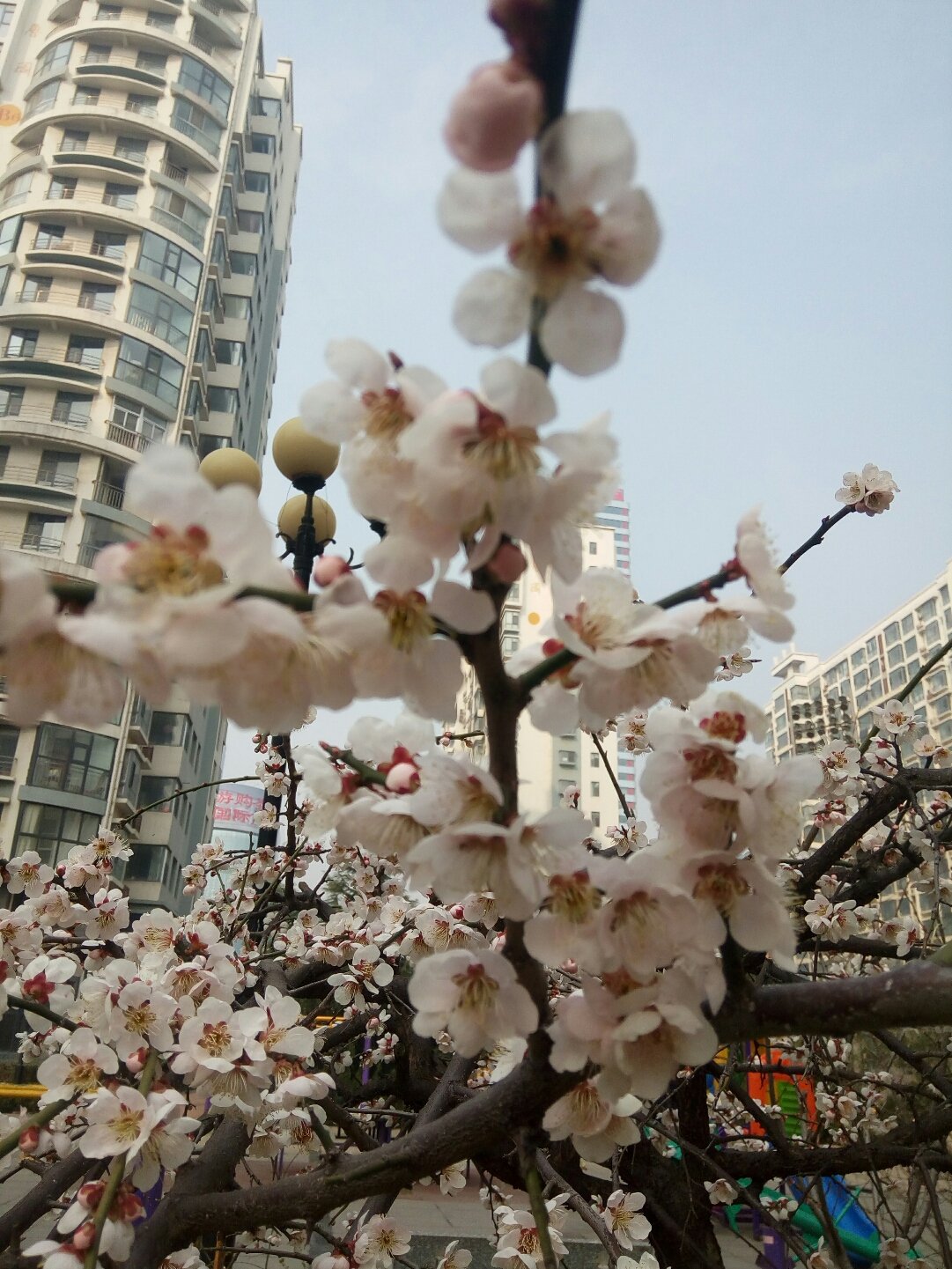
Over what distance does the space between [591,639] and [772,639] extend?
7.5 inches

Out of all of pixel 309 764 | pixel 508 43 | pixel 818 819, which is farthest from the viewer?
pixel 818 819

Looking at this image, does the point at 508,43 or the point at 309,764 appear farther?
the point at 309,764

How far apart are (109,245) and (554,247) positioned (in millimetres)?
26511

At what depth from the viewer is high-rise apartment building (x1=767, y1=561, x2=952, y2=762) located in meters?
47.0

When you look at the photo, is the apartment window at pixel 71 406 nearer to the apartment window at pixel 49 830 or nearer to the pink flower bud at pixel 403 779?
the apartment window at pixel 49 830

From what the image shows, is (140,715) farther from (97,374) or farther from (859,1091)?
(859,1091)

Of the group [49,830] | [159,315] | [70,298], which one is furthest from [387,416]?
[70,298]

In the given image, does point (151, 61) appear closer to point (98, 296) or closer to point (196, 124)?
point (196, 124)

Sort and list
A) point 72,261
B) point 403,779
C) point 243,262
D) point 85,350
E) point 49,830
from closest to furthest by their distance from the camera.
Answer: point 403,779, point 49,830, point 85,350, point 72,261, point 243,262

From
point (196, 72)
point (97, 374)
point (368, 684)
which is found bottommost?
point (368, 684)

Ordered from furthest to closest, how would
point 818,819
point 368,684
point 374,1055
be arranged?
point 374,1055, point 818,819, point 368,684

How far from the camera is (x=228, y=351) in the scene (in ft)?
87.2

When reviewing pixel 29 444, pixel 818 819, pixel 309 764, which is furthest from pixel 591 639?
pixel 29 444

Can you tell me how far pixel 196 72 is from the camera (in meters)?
25.9
